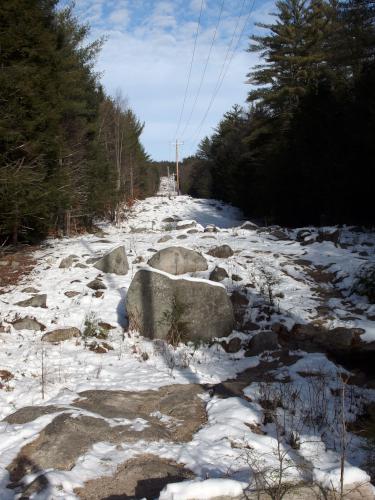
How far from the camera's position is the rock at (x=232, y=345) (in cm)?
737

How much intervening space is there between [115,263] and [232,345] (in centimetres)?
453

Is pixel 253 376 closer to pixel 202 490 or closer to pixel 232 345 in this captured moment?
pixel 232 345

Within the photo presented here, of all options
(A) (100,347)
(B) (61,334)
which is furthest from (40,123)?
(A) (100,347)

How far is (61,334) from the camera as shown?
7.61 m

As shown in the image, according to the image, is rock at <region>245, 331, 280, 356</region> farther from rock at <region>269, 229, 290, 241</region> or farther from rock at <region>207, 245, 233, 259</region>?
rock at <region>269, 229, 290, 241</region>

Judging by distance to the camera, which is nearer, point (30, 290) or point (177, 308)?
point (177, 308)

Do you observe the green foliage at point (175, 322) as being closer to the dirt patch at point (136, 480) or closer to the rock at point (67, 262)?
the dirt patch at point (136, 480)

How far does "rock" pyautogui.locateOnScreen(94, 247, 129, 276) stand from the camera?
1075 cm

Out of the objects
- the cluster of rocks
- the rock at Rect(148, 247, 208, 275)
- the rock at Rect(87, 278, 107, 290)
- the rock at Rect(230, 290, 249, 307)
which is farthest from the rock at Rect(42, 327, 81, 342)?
the rock at Rect(230, 290, 249, 307)

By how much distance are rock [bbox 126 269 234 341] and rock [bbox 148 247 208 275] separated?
2.04 metres

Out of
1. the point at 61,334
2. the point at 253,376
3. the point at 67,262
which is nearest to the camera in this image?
the point at 253,376

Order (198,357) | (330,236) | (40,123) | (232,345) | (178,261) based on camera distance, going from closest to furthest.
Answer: (198,357)
(232,345)
(178,261)
(40,123)
(330,236)

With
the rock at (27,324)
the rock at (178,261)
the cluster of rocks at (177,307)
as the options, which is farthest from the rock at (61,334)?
the rock at (178,261)

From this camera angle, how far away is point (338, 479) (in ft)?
9.17
